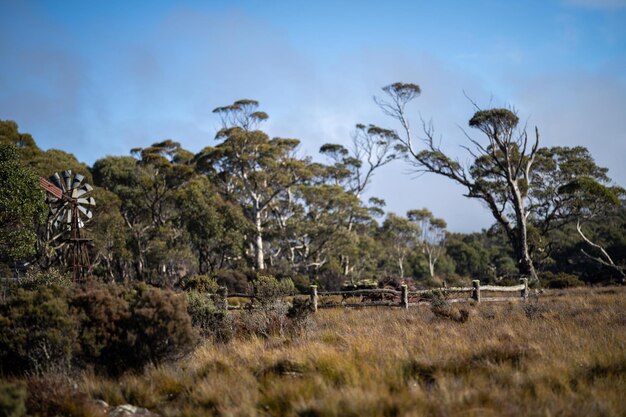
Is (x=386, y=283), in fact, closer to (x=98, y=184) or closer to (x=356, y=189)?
(x=356, y=189)

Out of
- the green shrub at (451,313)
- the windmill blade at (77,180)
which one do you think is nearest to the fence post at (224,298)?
the green shrub at (451,313)

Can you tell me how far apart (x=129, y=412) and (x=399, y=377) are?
3264 mm

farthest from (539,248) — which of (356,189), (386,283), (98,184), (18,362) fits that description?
(98,184)

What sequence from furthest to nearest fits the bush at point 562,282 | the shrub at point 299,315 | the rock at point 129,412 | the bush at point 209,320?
the bush at point 562,282 → the shrub at point 299,315 → the bush at point 209,320 → the rock at point 129,412

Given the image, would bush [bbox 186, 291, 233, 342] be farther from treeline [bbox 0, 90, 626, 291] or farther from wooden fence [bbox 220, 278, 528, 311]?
treeline [bbox 0, 90, 626, 291]

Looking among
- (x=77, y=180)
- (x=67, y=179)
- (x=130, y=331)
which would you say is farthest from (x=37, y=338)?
(x=67, y=179)

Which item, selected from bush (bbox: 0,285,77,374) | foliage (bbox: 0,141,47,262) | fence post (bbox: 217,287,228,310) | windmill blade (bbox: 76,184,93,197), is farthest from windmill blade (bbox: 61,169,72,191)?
bush (bbox: 0,285,77,374)

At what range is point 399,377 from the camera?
5.81m

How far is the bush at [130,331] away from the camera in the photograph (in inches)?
263

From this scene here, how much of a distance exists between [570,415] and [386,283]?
1907 centimetres

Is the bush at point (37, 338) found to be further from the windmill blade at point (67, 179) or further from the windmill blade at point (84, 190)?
the windmill blade at point (67, 179)

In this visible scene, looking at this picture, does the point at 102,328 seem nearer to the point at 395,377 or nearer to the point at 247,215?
the point at 395,377

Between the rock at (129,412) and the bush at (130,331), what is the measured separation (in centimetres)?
125

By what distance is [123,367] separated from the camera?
6.76 metres
